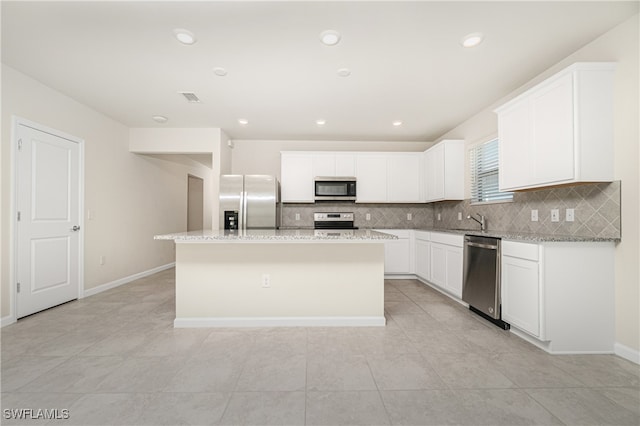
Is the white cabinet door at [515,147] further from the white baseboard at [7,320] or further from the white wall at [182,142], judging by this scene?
the white baseboard at [7,320]

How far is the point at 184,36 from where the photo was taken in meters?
2.21

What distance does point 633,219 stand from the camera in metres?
2.03

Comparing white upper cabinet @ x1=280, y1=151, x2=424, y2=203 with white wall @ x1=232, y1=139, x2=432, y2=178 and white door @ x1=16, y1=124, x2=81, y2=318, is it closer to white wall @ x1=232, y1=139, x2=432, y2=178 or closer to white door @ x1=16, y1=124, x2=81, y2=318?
white wall @ x1=232, y1=139, x2=432, y2=178

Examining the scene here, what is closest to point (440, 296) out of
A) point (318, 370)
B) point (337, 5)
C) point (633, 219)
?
point (633, 219)

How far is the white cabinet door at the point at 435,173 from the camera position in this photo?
4402 millimetres

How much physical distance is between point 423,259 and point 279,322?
2.71m

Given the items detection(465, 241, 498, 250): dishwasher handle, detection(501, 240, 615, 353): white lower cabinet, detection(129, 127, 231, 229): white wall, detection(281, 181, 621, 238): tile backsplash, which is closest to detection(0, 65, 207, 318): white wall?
detection(129, 127, 231, 229): white wall

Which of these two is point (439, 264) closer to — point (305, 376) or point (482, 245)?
point (482, 245)

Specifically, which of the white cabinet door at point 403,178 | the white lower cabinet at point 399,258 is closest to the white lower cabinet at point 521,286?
the white lower cabinet at point 399,258

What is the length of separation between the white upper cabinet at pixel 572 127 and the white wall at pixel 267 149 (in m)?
3.12

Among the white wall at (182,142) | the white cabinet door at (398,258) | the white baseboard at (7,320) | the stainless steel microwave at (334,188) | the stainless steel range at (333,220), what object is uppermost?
the white wall at (182,142)

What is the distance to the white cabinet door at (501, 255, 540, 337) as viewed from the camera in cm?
224

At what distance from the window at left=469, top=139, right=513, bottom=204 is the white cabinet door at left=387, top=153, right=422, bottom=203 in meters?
1.07

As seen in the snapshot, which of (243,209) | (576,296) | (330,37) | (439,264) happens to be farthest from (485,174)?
(243,209)
